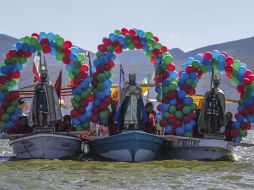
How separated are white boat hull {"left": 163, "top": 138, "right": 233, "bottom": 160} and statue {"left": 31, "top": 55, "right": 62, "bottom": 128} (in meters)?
4.21

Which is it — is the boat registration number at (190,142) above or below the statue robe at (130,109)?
below

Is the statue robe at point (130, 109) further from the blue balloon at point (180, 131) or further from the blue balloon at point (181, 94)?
the blue balloon at point (181, 94)

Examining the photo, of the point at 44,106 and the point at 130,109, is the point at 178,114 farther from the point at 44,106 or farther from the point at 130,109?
the point at 44,106

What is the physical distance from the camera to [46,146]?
742 inches

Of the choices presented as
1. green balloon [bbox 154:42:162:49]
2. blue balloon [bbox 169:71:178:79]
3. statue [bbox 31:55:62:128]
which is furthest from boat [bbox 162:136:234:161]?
statue [bbox 31:55:62:128]

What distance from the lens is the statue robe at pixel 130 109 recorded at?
62.2 ft

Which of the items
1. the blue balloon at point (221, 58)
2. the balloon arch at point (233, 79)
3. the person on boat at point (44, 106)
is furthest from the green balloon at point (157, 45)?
the person on boat at point (44, 106)

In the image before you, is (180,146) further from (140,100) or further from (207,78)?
(207,78)

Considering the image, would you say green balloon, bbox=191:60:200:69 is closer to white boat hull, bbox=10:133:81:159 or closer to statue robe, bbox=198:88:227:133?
statue robe, bbox=198:88:227:133

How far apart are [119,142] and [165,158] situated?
2.45 meters

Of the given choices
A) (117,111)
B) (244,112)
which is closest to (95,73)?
(117,111)

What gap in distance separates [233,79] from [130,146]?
4886mm

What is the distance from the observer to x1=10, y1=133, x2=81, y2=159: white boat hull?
18.8 m

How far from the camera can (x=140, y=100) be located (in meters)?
19.1
